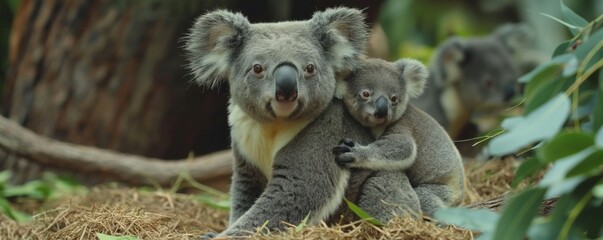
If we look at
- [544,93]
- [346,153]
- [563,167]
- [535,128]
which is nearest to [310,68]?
[346,153]

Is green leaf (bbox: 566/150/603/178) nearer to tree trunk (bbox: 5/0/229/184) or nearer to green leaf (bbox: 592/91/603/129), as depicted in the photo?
green leaf (bbox: 592/91/603/129)

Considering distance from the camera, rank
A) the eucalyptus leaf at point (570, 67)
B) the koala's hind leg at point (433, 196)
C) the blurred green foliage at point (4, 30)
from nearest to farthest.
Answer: the eucalyptus leaf at point (570, 67) → the koala's hind leg at point (433, 196) → the blurred green foliage at point (4, 30)

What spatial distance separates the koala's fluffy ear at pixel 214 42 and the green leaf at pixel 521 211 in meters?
2.17

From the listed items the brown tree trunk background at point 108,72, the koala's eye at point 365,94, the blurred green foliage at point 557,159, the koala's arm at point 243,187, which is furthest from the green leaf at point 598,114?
the brown tree trunk background at point 108,72

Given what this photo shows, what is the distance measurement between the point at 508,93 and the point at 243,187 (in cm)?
524

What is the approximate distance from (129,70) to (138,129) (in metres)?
0.66

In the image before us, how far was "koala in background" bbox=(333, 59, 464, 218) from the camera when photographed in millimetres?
4363

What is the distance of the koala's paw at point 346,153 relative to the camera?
4.32 meters

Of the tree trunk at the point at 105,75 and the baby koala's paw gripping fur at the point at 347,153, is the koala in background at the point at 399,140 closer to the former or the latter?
the baby koala's paw gripping fur at the point at 347,153

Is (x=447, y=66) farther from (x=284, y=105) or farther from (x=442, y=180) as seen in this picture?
(x=284, y=105)

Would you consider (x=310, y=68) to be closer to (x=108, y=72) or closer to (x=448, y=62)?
(x=108, y=72)

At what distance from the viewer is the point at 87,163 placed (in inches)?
287

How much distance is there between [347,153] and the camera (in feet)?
14.2

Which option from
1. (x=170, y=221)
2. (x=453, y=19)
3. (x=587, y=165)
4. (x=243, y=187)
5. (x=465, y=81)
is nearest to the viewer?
(x=587, y=165)
